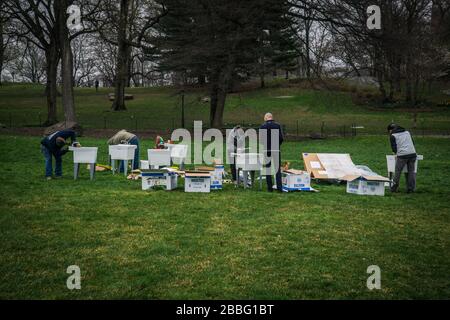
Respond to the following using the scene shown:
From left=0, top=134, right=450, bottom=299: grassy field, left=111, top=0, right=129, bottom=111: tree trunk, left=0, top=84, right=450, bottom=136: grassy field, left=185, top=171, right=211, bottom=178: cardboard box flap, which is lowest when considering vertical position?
left=0, top=134, right=450, bottom=299: grassy field

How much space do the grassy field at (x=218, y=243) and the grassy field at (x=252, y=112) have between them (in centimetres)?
1930

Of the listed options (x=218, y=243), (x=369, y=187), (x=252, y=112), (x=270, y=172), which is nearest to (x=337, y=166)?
(x=369, y=187)

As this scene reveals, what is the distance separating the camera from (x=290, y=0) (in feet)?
86.8

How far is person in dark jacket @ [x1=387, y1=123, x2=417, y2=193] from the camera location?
41.9 feet

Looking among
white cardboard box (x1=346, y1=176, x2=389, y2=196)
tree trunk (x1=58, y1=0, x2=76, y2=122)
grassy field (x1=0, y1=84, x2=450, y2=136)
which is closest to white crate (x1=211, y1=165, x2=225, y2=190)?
white cardboard box (x1=346, y1=176, x2=389, y2=196)

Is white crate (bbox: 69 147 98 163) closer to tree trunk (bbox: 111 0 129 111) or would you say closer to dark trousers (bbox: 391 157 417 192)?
dark trousers (bbox: 391 157 417 192)

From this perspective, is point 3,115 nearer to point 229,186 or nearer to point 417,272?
point 229,186

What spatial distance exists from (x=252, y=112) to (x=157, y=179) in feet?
111

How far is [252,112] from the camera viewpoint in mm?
45969

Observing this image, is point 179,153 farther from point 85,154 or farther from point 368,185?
point 368,185

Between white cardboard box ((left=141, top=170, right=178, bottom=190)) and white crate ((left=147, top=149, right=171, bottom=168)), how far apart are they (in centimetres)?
134

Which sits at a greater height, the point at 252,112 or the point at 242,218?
the point at 252,112

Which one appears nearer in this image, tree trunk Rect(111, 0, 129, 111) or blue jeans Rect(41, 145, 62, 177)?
blue jeans Rect(41, 145, 62, 177)

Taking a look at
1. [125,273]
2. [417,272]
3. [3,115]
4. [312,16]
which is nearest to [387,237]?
[417,272]
